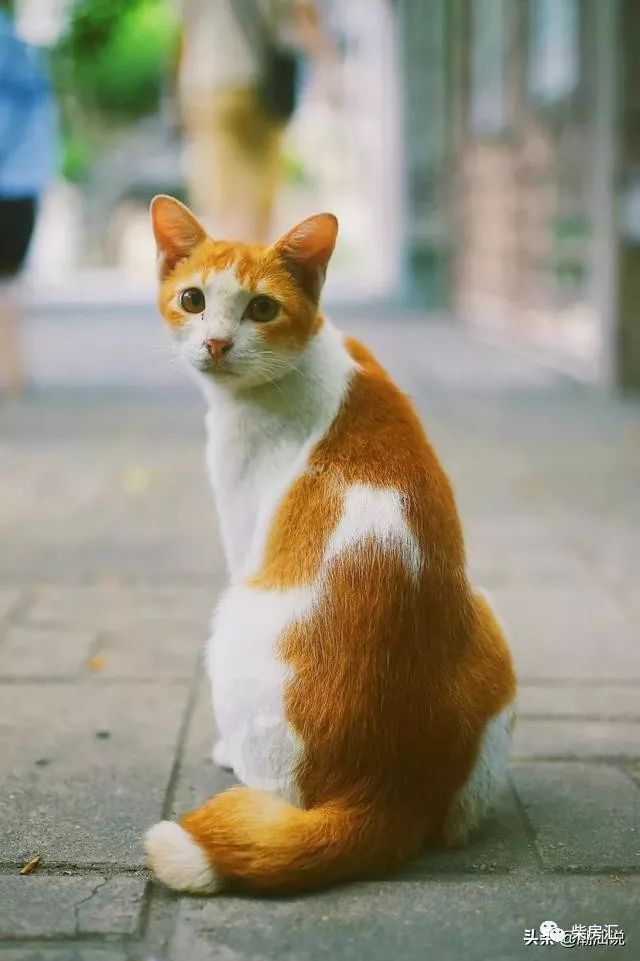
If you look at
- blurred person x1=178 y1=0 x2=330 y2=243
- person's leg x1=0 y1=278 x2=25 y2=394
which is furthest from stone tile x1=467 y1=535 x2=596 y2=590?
blurred person x1=178 y1=0 x2=330 y2=243

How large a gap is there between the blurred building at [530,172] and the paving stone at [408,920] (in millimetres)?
5300

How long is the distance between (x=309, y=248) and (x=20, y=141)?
4.69 m

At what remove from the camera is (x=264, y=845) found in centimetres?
168

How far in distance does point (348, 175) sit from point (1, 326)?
28.7ft

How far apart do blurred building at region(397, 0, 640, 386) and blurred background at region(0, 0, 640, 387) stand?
0.07 ft

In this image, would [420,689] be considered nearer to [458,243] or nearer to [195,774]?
[195,774]

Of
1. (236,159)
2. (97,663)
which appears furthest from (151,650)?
(236,159)

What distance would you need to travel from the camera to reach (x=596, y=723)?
8.20 ft

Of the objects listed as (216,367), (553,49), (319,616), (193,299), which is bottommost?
(319,616)

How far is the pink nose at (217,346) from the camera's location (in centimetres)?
190

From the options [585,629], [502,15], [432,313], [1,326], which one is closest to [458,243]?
[432,313]

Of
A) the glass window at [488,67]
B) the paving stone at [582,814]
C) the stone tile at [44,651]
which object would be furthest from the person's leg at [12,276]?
the paving stone at [582,814]

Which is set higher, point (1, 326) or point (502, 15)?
point (502, 15)

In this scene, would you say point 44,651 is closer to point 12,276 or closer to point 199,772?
point 199,772
